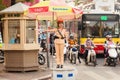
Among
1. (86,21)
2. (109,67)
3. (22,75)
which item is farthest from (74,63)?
(22,75)

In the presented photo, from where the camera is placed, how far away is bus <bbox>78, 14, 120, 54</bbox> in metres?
27.5

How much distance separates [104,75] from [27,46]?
3424 mm

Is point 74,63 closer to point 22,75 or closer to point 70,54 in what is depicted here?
point 70,54

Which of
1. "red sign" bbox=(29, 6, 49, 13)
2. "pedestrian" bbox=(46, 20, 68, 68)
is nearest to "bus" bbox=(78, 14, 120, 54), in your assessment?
"red sign" bbox=(29, 6, 49, 13)

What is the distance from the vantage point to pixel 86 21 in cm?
2767

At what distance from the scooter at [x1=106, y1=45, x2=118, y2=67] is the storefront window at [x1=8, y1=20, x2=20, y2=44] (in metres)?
5.72

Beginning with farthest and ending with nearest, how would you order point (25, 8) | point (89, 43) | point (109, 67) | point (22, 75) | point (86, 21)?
1. point (86, 21)
2. point (89, 43)
3. point (109, 67)
4. point (25, 8)
5. point (22, 75)

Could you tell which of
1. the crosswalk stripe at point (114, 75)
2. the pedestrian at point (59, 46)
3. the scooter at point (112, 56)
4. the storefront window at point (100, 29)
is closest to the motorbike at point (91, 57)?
the scooter at point (112, 56)

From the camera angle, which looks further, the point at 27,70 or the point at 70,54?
the point at 70,54

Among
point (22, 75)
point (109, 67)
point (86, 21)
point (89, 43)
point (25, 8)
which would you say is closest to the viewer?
point (22, 75)

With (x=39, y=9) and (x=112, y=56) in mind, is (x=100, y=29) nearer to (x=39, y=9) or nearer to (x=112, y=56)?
(x=112, y=56)

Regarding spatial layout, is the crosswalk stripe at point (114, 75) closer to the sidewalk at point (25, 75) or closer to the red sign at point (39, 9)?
the sidewalk at point (25, 75)

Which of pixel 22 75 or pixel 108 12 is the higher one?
pixel 108 12

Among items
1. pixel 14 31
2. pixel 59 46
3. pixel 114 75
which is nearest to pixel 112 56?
pixel 114 75
